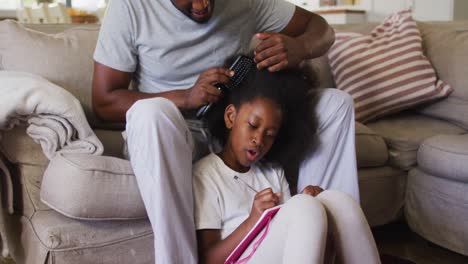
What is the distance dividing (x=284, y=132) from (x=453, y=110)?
0.96 metres

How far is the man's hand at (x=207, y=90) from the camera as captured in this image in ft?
4.03

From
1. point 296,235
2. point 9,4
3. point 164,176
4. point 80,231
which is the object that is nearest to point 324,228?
point 296,235

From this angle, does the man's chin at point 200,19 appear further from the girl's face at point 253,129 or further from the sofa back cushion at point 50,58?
the sofa back cushion at point 50,58

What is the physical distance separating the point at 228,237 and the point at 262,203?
10 cm

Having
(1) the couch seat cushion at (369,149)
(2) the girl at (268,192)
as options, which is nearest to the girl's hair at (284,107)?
(2) the girl at (268,192)

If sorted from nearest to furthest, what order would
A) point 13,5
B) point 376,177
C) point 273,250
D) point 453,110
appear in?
point 273,250
point 376,177
point 453,110
point 13,5

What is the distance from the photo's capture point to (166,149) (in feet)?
3.52

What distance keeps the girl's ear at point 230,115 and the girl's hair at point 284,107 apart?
0.01 m

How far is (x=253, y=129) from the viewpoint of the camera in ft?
3.92

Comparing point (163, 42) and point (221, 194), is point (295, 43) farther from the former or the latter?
point (221, 194)

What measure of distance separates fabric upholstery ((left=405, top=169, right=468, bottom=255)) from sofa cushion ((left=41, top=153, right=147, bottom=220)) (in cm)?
100

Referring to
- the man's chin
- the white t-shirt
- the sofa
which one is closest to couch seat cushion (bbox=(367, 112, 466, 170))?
the sofa

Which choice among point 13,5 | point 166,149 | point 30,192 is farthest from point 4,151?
point 13,5

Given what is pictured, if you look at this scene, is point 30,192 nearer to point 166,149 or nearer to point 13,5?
point 166,149
